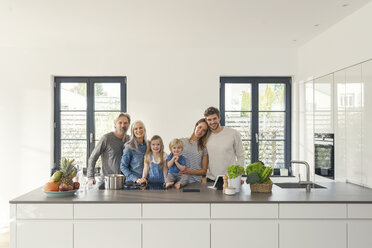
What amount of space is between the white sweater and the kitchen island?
38.3 inches

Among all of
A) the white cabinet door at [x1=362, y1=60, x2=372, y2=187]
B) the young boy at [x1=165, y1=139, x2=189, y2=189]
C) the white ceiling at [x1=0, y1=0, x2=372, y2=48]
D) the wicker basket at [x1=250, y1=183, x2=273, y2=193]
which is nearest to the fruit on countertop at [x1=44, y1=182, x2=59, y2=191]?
the young boy at [x1=165, y1=139, x2=189, y2=189]

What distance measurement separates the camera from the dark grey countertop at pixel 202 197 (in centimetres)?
274

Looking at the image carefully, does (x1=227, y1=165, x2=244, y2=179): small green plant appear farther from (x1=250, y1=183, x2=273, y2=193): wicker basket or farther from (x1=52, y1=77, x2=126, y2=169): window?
(x1=52, y1=77, x2=126, y2=169): window

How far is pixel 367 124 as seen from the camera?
3.52 m

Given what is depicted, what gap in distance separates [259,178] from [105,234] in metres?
1.42

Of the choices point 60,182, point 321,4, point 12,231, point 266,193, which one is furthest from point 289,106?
point 12,231

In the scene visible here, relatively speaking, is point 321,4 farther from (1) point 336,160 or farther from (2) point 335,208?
(2) point 335,208

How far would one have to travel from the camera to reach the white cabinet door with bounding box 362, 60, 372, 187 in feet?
11.4

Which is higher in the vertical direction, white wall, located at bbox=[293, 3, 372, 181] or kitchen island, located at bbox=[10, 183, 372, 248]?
white wall, located at bbox=[293, 3, 372, 181]

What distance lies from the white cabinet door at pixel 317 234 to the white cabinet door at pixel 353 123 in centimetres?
112

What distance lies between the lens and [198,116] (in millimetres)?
5477

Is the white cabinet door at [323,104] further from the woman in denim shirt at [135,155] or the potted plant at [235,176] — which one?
the woman in denim shirt at [135,155]

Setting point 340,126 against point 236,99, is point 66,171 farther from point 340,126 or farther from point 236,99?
point 236,99

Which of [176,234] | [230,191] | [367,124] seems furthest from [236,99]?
A: [176,234]
